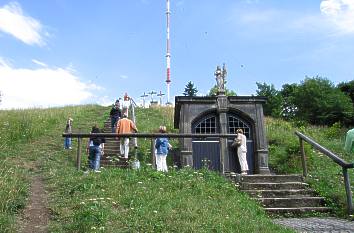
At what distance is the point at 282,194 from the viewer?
1188 cm

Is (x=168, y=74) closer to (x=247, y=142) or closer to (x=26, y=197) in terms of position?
(x=247, y=142)

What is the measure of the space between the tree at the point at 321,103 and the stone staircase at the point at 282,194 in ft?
102

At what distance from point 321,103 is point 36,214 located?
4090 cm

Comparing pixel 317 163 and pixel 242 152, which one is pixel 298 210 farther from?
pixel 317 163

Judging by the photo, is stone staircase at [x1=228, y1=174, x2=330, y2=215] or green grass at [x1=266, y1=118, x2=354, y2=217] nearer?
stone staircase at [x1=228, y1=174, x2=330, y2=215]

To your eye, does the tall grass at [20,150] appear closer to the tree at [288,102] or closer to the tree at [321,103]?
the tree at [321,103]

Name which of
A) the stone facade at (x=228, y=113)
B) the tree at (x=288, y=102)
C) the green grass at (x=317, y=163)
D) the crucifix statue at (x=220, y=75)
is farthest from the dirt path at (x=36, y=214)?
the tree at (x=288, y=102)

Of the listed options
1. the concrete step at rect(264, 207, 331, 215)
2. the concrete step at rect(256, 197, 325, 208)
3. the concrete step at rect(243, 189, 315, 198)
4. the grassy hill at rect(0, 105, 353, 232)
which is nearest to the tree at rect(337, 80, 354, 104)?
the grassy hill at rect(0, 105, 353, 232)

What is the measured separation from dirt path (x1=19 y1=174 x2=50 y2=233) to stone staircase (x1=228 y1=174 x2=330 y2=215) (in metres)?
4.91

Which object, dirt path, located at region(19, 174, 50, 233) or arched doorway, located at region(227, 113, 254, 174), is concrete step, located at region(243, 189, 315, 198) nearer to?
dirt path, located at region(19, 174, 50, 233)

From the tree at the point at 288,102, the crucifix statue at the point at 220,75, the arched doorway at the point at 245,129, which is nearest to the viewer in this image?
the arched doorway at the point at 245,129

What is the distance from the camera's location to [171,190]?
31.5 ft

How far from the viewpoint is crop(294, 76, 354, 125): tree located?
43.5 meters

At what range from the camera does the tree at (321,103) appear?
43.5 metres
